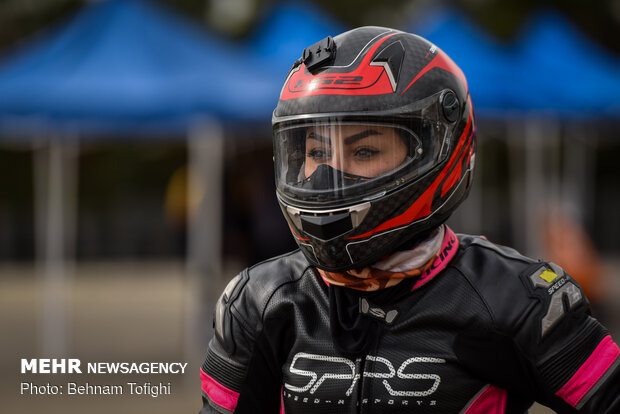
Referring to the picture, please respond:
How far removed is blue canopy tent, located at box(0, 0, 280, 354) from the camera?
6898 mm

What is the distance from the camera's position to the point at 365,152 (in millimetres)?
2318

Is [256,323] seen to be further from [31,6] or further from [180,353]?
[31,6]

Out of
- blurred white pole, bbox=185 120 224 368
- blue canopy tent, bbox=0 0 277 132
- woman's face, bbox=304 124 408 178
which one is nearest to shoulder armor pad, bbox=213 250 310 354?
woman's face, bbox=304 124 408 178

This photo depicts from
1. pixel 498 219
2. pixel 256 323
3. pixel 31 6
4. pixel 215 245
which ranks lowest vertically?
pixel 498 219

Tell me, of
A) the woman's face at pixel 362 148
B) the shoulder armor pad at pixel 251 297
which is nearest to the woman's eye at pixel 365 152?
the woman's face at pixel 362 148

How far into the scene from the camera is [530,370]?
2.13 m

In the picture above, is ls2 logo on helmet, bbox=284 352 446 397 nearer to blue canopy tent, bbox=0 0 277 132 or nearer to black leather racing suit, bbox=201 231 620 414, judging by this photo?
black leather racing suit, bbox=201 231 620 414

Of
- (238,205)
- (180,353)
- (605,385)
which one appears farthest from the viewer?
(238,205)

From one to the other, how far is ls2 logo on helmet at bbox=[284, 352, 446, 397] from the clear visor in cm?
44

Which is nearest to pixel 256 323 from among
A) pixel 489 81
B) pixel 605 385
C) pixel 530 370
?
pixel 530 370

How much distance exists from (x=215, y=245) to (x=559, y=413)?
5.95 meters

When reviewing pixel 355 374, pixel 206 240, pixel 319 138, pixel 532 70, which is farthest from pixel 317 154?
pixel 532 70

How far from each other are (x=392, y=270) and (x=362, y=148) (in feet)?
1.15

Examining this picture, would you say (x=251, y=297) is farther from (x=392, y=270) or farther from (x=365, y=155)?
(x=365, y=155)
